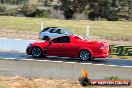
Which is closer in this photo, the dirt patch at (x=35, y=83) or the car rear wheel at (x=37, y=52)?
the dirt patch at (x=35, y=83)

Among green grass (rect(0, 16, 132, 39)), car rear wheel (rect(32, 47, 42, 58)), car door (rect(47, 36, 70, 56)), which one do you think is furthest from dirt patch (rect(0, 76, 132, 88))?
green grass (rect(0, 16, 132, 39))

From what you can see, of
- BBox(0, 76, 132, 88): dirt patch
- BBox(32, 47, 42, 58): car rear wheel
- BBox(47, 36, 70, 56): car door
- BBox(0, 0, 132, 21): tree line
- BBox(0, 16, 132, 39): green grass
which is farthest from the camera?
BBox(0, 0, 132, 21): tree line

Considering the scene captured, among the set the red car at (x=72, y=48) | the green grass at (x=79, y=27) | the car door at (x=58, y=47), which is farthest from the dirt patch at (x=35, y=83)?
the green grass at (x=79, y=27)

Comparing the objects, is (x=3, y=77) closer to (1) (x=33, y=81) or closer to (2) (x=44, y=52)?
(1) (x=33, y=81)

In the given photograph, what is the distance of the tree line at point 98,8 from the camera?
61.5 m

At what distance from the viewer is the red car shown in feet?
76.5

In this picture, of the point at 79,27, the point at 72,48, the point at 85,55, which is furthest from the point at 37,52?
the point at 79,27

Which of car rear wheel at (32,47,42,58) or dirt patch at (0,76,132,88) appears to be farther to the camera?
car rear wheel at (32,47,42,58)

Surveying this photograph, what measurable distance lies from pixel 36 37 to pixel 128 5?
89.7 ft

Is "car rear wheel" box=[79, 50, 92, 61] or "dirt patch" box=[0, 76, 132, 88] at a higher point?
"dirt patch" box=[0, 76, 132, 88]

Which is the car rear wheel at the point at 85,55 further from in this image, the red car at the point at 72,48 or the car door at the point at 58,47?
the car door at the point at 58,47

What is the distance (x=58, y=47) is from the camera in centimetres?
2436

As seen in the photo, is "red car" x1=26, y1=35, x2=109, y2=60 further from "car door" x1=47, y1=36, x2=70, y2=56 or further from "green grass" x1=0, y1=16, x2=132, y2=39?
"green grass" x1=0, y1=16, x2=132, y2=39

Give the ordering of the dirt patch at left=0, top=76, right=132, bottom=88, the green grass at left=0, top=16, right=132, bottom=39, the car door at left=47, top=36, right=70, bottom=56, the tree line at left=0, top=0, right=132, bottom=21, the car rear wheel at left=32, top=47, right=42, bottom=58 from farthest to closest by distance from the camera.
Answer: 1. the tree line at left=0, top=0, right=132, bottom=21
2. the green grass at left=0, top=16, right=132, bottom=39
3. the car rear wheel at left=32, top=47, right=42, bottom=58
4. the car door at left=47, top=36, right=70, bottom=56
5. the dirt patch at left=0, top=76, right=132, bottom=88
